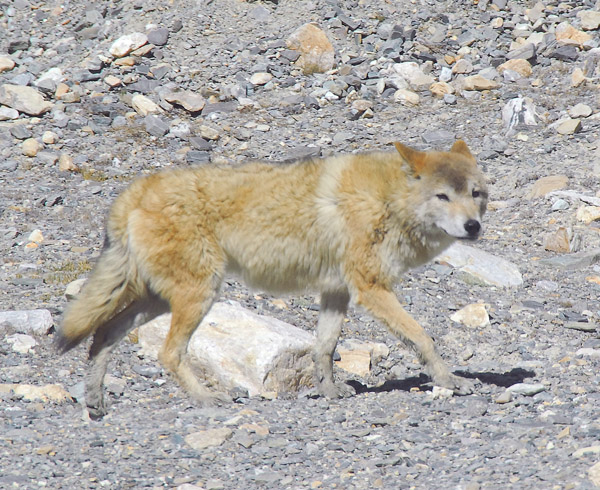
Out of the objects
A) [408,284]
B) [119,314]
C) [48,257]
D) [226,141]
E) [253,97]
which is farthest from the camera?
[253,97]

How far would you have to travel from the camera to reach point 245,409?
259 inches

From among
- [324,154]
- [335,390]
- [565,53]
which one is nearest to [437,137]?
[324,154]

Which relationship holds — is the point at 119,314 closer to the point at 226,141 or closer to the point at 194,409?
the point at 194,409

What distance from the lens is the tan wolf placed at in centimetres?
A: 669

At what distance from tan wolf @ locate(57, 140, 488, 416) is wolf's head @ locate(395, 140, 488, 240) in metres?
0.01

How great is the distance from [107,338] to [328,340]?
206cm

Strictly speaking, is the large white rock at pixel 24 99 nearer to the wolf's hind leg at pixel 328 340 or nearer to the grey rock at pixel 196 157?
the grey rock at pixel 196 157

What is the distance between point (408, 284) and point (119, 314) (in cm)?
430

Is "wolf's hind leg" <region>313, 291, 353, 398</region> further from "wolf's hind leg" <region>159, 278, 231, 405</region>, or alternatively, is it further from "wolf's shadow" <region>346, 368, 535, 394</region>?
"wolf's hind leg" <region>159, 278, 231, 405</region>

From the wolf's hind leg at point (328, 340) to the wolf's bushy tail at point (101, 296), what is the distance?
177cm

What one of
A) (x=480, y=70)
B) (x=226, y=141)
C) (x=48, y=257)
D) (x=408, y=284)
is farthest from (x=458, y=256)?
(x=480, y=70)

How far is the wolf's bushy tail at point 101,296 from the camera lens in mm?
6848

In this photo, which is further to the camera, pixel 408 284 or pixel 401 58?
pixel 401 58

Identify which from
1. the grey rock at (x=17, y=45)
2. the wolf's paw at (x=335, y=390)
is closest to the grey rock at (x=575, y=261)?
the wolf's paw at (x=335, y=390)
